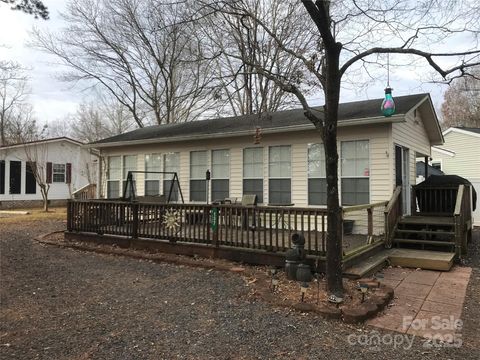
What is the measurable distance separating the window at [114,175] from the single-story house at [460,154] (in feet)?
53.8

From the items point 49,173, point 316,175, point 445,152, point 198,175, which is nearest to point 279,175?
point 316,175

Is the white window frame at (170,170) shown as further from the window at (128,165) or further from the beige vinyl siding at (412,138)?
the beige vinyl siding at (412,138)

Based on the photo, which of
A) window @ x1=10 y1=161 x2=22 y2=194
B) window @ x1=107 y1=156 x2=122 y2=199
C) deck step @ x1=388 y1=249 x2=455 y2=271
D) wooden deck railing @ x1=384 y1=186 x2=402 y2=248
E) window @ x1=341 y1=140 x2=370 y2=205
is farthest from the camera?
window @ x1=10 y1=161 x2=22 y2=194

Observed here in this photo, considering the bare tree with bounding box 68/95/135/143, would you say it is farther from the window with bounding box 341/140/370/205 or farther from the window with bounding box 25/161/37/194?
the window with bounding box 341/140/370/205

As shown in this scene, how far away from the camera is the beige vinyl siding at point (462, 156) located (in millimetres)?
19297

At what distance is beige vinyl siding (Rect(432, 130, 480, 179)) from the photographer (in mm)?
19297

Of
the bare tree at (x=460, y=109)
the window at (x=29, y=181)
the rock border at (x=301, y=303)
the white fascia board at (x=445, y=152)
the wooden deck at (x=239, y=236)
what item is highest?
the bare tree at (x=460, y=109)

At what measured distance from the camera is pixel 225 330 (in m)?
4.00

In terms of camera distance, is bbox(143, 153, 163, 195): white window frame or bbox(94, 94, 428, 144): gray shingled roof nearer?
bbox(94, 94, 428, 144): gray shingled roof

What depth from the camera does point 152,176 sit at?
41.5ft

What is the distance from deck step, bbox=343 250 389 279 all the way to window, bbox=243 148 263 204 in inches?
157

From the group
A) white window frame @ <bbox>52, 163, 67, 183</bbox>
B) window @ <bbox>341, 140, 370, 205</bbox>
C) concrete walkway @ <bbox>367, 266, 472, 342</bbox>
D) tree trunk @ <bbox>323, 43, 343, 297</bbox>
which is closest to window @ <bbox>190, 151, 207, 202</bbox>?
window @ <bbox>341, 140, 370, 205</bbox>

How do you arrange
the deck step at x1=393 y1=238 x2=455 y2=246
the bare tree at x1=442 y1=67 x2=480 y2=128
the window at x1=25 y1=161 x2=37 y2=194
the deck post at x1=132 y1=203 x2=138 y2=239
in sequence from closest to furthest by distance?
the deck step at x1=393 y1=238 x2=455 y2=246
the deck post at x1=132 y1=203 x2=138 y2=239
the window at x1=25 y1=161 x2=37 y2=194
the bare tree at x1=442 y1=67 x2=480 y2=128

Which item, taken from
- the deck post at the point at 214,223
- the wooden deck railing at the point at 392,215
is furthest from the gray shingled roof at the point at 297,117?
the deck post at the point at 214,223
